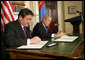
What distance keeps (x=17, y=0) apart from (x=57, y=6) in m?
3.06

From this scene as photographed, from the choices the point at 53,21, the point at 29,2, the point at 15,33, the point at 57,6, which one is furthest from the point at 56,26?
the point at 15,33

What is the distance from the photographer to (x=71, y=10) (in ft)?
22.7

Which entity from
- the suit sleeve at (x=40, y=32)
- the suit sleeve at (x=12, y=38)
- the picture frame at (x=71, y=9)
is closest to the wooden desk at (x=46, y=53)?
the suit sleeve at (x=12, y=38)

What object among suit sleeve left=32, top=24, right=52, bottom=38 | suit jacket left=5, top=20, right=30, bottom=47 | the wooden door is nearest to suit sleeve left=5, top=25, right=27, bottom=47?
suit jacket left=5, top=20, right=30, bottom=47

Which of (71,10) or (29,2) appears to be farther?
(71,10)

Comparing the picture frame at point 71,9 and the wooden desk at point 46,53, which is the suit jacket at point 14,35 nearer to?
the wooden desk at point 46,53

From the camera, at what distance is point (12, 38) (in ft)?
6.59

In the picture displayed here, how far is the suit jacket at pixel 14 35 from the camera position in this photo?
6.40 feet

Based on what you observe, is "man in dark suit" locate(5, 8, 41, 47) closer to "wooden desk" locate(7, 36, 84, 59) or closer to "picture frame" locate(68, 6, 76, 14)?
"wooden desk" locate(7, 36, 84, 59)

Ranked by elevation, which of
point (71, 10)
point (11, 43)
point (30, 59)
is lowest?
point (30, 59)

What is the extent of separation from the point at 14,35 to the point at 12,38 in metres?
0.11

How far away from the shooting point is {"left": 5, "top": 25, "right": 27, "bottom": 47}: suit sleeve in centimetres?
195

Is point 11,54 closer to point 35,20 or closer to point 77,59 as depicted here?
point 77,59

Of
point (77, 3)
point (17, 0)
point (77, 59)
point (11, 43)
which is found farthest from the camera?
point (77, 3)
